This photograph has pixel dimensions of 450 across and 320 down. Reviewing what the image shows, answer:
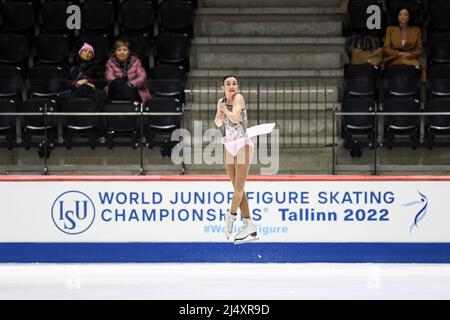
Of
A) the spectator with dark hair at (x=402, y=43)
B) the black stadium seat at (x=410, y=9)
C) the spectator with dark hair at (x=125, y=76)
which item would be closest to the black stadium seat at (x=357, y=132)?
the spectator with dark hair at (x=402, y=43)

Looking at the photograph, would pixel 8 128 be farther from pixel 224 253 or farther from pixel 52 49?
pixel 52 49

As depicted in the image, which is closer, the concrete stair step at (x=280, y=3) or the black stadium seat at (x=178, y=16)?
the black stadium seat at (x=178, y=16)

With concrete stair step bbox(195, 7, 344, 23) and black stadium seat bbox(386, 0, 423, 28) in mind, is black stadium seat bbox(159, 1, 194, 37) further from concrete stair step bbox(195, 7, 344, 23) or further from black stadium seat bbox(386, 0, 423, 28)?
black stadium seat bbox(386, 0, 423, 28)

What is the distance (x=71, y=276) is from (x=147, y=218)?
1.20 meters

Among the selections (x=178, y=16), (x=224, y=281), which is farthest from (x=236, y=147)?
(x=178, y=16)

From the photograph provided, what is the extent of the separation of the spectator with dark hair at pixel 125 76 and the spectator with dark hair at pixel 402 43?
3.61 meters

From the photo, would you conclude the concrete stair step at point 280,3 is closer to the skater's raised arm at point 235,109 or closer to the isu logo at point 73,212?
the isu logo at point 73,212

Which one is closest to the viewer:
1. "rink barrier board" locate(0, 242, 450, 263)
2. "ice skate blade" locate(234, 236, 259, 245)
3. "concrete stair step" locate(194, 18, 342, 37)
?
"ice skate blade" locate(234, 236, 259, 245)

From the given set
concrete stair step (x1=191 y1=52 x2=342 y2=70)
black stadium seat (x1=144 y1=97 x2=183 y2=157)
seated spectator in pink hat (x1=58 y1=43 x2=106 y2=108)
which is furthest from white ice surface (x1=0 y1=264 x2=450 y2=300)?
concrete stair step (x1=191 y1=52 x2=342 y2=70)

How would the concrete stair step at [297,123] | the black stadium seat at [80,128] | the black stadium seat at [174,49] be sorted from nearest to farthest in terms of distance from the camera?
the concrete stair step at [297,123] < the black stadium seat at [80,128] < the black stadium seat at [174,49]

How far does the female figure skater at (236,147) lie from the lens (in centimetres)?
986

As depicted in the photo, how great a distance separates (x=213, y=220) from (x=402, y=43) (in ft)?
16.8

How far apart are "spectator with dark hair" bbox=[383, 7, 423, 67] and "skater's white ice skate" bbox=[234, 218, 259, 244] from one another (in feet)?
15.8

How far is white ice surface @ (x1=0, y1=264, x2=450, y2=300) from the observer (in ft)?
31.1
